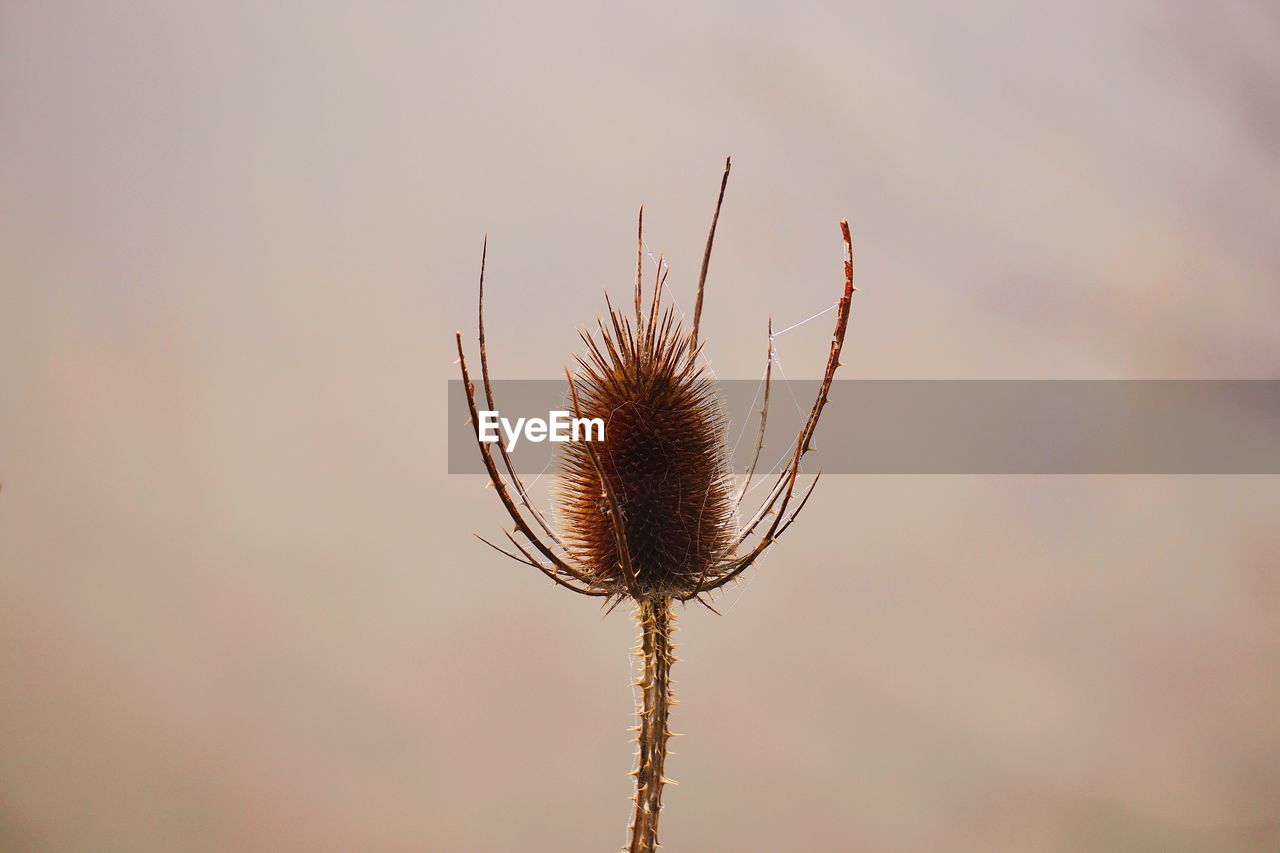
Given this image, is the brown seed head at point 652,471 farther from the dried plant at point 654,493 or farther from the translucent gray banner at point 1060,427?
the translucent gray banner at point 1060,427

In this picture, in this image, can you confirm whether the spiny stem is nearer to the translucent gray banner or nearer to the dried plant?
the dried plant

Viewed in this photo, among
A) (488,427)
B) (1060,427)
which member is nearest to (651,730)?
(488,427)

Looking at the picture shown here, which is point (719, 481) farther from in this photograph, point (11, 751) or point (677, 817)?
point (11, 751)

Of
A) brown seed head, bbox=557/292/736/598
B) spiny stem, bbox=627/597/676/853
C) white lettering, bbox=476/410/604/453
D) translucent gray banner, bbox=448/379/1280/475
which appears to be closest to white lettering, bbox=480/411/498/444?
white lettering, bbox=476/410/604/453

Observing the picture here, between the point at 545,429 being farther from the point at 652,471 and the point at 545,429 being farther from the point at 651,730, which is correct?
the point at 651,730

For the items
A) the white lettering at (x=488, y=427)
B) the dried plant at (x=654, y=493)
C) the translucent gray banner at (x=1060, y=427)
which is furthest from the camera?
the translucent gray banner at (x=1060, y=427)

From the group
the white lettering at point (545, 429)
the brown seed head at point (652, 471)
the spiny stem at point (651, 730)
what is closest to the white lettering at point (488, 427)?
the white lettering at point (545, 429)
